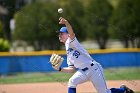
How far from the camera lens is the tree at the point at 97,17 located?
103 ft

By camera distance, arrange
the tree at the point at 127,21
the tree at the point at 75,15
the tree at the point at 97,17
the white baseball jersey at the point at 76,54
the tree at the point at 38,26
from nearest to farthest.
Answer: the white baseball jersey at the point at 76,54 < the tree at the point at 127,21 < the tree at the point at 38,26 < the tree at the point at 75,15 < the tree at the point at 97,17

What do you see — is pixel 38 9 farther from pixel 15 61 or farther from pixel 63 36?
pixel 63 36

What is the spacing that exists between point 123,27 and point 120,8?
1.40m

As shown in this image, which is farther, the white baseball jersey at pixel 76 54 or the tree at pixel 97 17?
the tree at pixel 97 17

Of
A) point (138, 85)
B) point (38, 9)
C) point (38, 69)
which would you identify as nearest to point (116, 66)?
point (38, 69)

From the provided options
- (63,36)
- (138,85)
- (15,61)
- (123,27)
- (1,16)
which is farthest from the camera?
(1,16)

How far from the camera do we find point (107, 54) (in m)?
18.1

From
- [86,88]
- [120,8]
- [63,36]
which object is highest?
[120,8]

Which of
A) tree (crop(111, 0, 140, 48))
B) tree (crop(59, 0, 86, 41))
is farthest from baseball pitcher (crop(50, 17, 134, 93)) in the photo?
→ tree (crop(59, 0, 86, 41))

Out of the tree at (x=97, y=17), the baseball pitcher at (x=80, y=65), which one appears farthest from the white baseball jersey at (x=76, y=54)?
the tree at (x=97, y=17)

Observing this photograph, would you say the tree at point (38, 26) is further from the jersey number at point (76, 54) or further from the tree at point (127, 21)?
the jersey number at point (76, 54)

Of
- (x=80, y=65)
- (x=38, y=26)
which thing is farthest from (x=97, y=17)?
(x=80, y=65)

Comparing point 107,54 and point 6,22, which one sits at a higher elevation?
point 6,22

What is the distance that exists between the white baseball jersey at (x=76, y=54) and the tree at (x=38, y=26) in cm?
2104
